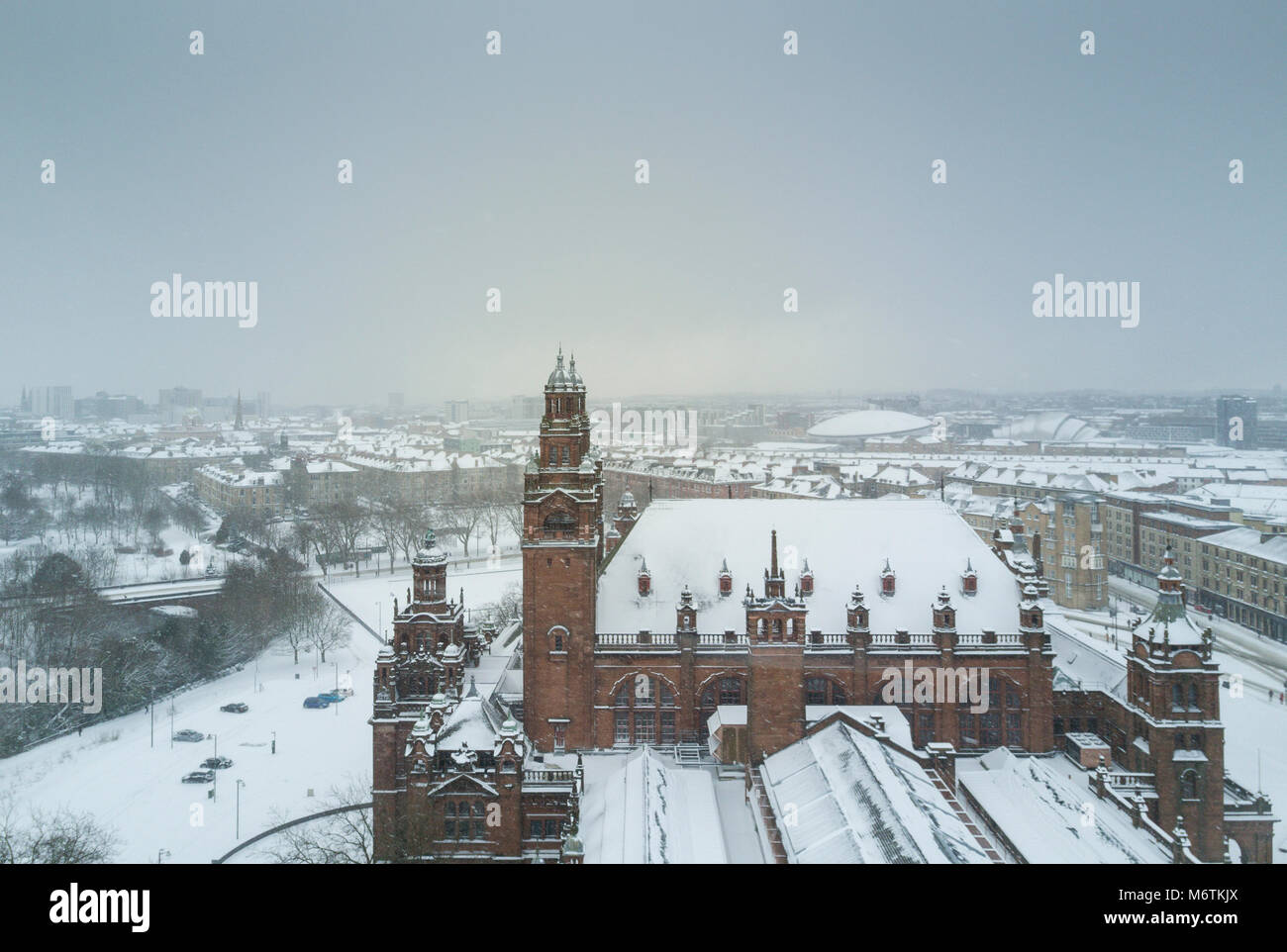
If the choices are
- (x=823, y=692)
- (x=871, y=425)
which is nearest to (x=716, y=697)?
(x=823, y=692)

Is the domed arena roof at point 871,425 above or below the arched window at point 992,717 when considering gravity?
above

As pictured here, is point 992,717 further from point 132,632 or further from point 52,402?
point 52,402

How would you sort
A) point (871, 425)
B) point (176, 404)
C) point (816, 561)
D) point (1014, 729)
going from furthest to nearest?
point (871, 425), point (176, 404), point (816, 561), point (1014, 729)

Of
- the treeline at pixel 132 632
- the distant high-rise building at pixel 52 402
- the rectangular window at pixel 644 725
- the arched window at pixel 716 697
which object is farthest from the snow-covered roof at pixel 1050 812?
the distant high-rise building at pixel 52 402

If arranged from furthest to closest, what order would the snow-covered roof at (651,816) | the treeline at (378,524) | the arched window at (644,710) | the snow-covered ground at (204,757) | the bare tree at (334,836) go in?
the treeline at (378,524) < the snow-covered ground at (204,757) < the arched window at (644,710) < the bare tree at (334,836) < the snow-covered roof at (651,816)

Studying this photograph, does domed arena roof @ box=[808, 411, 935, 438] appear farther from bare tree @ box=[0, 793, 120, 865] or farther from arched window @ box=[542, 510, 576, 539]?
bare tree @ box=[0, 793, 120, 865]

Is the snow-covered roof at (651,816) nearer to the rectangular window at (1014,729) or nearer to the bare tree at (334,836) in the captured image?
the bare tree at (334,836)
